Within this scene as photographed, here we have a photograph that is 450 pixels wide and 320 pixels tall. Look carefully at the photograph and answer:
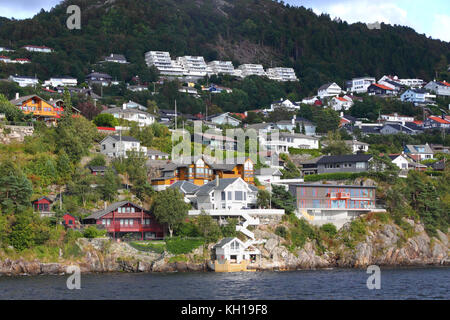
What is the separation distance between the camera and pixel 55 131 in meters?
80.2

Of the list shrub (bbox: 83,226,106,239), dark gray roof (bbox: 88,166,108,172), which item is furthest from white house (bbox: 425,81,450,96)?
shrub (bbox: 83,226,106,239)

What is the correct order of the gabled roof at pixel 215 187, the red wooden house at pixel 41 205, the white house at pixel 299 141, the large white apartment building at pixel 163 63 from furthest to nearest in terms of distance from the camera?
the large white apartment building at pixel 163 63, the white house at pixel 299 141, the gabled roof at pixel 215 187, the red wooden house at pixel 41 205

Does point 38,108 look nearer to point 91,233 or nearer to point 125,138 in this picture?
point 125,138

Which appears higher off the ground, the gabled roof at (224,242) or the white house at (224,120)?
the white house at (224,120)

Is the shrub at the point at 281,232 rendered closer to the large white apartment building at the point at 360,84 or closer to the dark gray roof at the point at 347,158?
the dark gray roof at the point at 347,158

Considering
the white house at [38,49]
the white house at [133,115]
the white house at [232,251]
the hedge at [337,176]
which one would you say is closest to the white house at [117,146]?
the white house at [133,115]

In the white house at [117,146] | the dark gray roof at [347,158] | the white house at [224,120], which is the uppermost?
the white house at [224,120]

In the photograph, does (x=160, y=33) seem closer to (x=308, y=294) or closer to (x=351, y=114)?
(x=351, y=114)

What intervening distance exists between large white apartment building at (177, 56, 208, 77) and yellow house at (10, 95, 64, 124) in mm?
89416

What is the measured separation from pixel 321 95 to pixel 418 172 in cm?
8493

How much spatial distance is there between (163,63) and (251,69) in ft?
97.2

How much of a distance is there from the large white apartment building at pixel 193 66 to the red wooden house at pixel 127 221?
11380 centimetres

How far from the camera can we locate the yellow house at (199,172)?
3103 inches
